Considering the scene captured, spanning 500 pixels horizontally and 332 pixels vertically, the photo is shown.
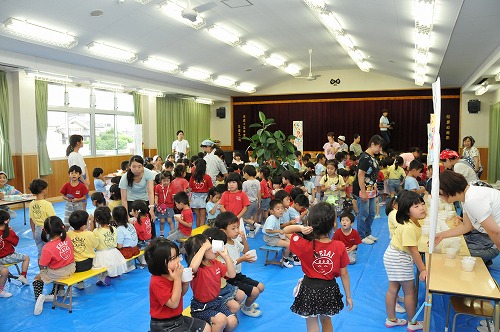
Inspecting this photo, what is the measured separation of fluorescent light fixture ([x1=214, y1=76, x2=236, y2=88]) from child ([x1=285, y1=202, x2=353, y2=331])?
11193 mm

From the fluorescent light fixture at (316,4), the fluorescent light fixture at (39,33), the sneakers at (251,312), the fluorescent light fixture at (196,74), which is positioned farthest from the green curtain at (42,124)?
the sneakers at (251,312)

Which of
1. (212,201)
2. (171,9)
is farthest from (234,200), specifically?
(171,9)

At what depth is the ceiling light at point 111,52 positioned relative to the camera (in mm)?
Result: 8172

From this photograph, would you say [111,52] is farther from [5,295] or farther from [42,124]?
[5,295]

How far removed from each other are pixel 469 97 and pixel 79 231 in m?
14.3

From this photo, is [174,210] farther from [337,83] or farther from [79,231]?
[337,83]

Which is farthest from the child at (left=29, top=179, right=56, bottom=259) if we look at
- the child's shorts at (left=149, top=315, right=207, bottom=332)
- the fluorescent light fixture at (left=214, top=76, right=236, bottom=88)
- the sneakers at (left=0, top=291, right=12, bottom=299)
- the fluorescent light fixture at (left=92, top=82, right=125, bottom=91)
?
the fluorescent light fixture at (left=214, top=76, right=236, bottom=88)

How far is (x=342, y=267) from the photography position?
107 inches

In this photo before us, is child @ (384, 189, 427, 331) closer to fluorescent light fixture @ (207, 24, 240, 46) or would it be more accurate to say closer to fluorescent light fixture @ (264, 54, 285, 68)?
fluorescent light fixture @ (207, 24, 240, 46)

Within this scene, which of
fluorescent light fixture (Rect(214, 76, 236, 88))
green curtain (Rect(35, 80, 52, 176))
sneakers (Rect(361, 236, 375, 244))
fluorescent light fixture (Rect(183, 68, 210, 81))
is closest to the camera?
sneakers (Rect(361, 236, 375, 244))

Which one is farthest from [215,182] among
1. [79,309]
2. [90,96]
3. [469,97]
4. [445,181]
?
[469,97]

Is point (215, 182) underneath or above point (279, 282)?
above

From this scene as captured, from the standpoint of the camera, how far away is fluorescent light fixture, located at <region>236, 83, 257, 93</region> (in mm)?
15532

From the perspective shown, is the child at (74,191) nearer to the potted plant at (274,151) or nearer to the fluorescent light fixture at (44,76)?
the potted plant at (274,151)
